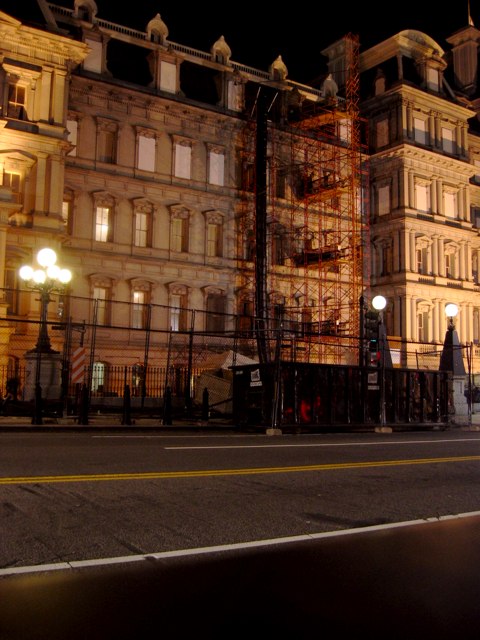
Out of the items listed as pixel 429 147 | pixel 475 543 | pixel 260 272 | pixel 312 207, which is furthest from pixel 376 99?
pixel 475 543


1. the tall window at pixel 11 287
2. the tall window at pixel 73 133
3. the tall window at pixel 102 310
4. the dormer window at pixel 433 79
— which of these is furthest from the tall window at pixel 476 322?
the tall window at pixel 11 287

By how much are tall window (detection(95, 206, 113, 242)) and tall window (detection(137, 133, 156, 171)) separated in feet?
11.6

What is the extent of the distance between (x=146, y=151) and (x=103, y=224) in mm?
5362

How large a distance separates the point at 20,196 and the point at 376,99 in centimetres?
2931

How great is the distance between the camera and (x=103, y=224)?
38.3 metres

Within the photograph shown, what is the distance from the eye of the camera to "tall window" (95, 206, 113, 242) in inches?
1499

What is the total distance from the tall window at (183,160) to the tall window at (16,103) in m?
9.93

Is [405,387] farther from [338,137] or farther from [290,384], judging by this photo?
[338,137]

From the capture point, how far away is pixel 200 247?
136 ft

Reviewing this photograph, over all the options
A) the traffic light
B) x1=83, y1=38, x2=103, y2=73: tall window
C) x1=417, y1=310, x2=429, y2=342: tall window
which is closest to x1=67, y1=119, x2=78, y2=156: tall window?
x1=83, y1=38, x2=103, y2=73: tall window

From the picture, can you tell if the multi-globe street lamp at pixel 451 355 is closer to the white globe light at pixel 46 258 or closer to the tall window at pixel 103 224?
the white globe light at pixel 46 258

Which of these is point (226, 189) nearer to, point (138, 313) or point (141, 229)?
point (141, 229)

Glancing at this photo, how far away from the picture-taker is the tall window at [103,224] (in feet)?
125

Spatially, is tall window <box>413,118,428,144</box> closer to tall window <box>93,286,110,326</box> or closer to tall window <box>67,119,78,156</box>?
tall window <box>67,119,78,156</box>
